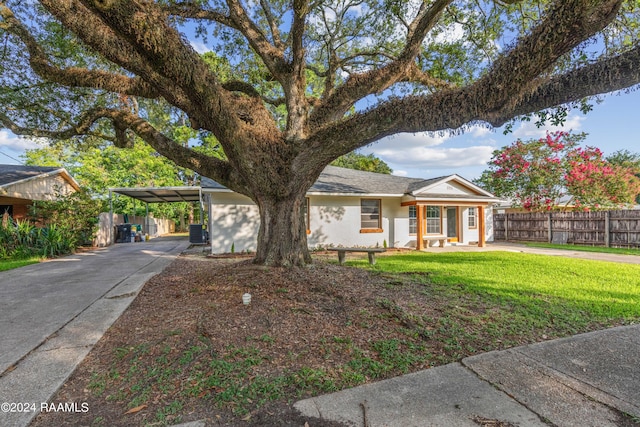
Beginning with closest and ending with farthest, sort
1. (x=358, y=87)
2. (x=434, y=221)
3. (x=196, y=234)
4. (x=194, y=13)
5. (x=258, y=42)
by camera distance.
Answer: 1. (x=358, y=87)
2. (x=258, y=42)
3. (x=194, y=13)
4. (x=434, y=221)
5. (x=196, y=234)

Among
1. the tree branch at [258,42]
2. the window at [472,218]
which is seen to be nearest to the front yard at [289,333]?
the tree branch at [258,42]

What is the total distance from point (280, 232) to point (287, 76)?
11.5ft

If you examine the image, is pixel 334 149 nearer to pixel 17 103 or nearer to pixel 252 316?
pixel 252 316

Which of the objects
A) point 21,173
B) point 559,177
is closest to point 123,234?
point 21,173

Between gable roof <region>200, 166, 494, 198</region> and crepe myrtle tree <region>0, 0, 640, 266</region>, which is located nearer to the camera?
crepe myrtle tree <region>0, 0, 640, 266</region>

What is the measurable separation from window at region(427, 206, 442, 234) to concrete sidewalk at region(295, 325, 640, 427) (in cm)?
1143

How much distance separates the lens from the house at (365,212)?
37.0 feet

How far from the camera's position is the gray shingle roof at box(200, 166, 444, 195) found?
39.1 ft

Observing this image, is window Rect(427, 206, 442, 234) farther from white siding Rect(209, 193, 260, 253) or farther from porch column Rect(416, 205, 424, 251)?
white siding Rect(209, 193, 260, 253)

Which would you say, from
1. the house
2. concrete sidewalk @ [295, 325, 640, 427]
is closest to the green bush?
the house

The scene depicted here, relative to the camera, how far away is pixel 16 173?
45.7 ft

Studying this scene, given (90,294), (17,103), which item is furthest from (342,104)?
(17,103)

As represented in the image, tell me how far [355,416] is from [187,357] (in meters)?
1.70

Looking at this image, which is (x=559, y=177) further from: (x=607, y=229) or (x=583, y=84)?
(x=583, y=84)
